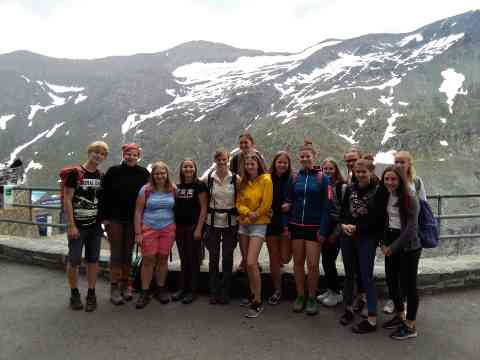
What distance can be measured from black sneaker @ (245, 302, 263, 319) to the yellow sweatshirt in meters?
0.91

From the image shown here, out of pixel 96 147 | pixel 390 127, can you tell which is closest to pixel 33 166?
pixel 390 127

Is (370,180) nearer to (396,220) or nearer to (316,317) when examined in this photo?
(396,220)

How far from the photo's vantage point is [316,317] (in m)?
4.20

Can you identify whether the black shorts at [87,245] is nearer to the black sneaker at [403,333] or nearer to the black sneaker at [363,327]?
the black sneaker at [363,327]

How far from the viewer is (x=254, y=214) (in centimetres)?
432

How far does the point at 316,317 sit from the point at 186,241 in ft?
5.64

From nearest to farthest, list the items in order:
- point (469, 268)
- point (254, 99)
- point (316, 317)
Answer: point (316, 317) < point (469, 268) < point (254, 99)

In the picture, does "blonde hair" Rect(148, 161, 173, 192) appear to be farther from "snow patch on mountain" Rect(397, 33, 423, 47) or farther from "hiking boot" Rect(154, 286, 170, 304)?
"snow patch on mountain" Rect(397, 33, 423, 47)

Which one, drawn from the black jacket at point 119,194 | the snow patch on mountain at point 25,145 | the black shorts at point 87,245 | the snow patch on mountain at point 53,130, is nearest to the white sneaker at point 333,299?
the black jacket at point 119,194

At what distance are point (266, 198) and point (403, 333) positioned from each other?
1.90m

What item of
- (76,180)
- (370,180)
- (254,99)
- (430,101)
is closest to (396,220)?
(370,180)

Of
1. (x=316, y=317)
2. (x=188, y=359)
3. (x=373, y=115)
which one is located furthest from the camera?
(x=373, y=115)

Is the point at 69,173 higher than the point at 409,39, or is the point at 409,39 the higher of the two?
the point at 409,39

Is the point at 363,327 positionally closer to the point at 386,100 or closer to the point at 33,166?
the point at 386,100
